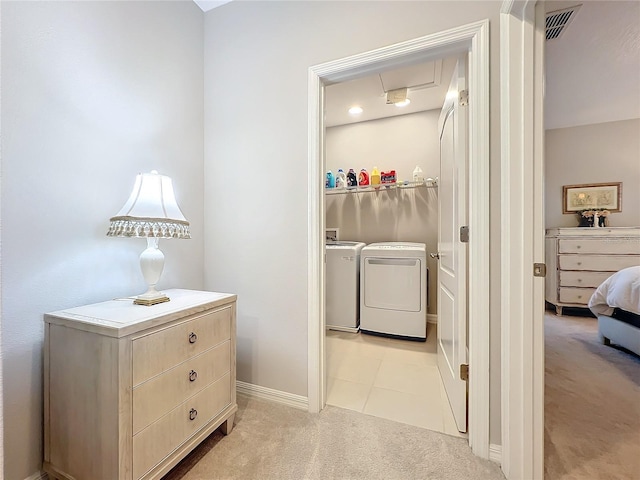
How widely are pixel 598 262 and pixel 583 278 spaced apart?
0.85ft

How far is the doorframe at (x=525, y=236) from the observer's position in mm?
1100

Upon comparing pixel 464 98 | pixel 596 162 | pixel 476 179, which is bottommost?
pixel 476 179

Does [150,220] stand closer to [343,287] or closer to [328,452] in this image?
[328,452]

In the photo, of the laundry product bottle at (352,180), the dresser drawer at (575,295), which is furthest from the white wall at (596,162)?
the laundry product bottle at (352,180)

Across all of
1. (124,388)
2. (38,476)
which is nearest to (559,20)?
(124,388)

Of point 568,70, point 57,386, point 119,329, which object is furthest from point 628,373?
point 57,386

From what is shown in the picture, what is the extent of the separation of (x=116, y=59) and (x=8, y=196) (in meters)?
0.85

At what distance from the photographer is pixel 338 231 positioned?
365 cm

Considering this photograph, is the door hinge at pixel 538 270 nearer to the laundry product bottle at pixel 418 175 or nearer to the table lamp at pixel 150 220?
the table lamp at pixel 150 220

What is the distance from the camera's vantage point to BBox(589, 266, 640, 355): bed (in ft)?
7.28

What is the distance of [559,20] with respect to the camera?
1897 mm

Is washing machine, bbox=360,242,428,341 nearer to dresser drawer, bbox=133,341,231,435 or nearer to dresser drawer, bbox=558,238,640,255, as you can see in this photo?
dresser drawer, bbox=133,341,231,435

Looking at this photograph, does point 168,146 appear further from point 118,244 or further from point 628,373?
point 628,373

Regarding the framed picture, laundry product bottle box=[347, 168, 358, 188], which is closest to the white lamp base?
laundry product bottle box=[347, 168, 358, 188]
